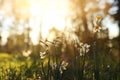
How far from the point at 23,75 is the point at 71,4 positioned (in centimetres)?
1879

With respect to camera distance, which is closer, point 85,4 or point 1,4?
point 85,4

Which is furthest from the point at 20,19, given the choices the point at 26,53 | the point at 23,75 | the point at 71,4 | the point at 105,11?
the point at 23,75

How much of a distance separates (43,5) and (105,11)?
5.04 meters

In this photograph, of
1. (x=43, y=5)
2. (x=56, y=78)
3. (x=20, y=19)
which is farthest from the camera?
(x=20, y=19)

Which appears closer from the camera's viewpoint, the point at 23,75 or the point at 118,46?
the point at 23,75

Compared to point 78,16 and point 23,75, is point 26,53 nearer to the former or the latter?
point 23,75

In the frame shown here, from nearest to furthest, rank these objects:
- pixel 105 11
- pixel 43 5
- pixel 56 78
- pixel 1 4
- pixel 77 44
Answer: pixel 56 78
pixel 77 44
pixel 43 5
pixel 105 11
pixel 1 4

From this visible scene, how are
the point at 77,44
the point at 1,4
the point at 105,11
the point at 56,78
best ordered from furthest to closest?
the point at 1,4 → the point at 105,11 → the point at 77,44 → the point at 56,78

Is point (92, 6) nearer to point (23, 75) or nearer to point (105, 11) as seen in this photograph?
point (105, 11)

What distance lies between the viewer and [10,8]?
27.2 m

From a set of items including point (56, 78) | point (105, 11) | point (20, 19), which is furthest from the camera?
point (20, 19)

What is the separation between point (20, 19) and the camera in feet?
94.3

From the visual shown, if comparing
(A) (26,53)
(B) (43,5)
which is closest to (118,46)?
(B) (43,5)

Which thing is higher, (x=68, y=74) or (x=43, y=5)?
(x=43, y=5)
